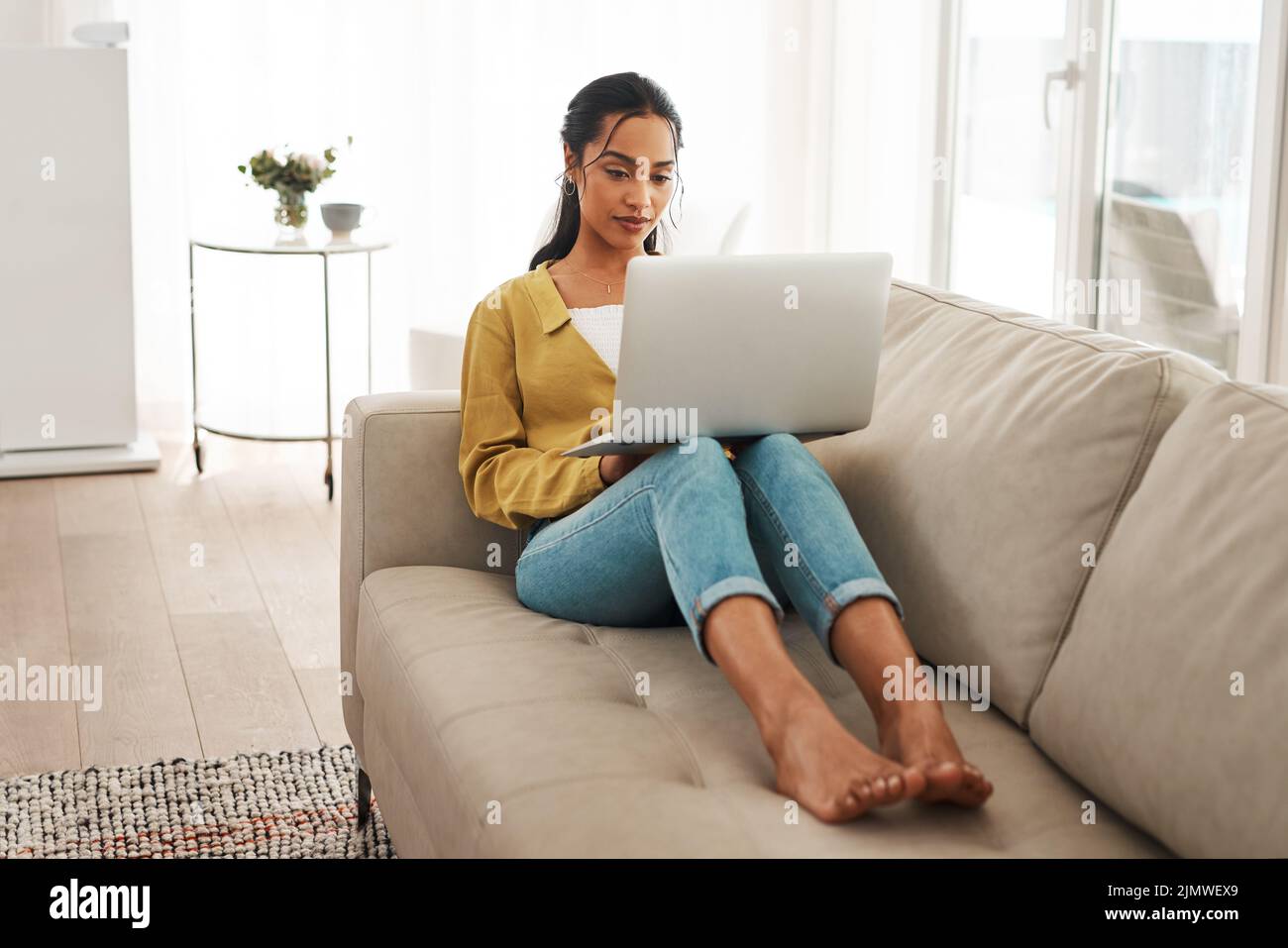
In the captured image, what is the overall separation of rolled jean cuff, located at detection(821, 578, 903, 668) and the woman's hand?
38 centimetres

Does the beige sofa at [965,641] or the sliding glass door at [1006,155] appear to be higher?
the sliding glass door at [1006,155]

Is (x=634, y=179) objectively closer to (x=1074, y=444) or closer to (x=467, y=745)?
(x=1074, y=444)

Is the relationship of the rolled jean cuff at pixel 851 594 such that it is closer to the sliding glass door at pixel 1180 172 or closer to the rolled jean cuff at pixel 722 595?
the rolled jean cuff at pixel 722 595

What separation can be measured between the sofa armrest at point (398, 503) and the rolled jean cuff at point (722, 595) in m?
0.63

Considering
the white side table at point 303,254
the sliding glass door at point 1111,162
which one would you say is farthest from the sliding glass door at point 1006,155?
the white side table at point 303,254

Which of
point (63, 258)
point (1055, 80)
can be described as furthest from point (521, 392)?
point (63, 258)

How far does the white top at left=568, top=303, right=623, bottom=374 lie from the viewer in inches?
79.8

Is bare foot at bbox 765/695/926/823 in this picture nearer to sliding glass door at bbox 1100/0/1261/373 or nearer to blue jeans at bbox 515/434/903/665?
blue jeans at bbox 515/434/903/665

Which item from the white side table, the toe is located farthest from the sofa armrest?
the white side table

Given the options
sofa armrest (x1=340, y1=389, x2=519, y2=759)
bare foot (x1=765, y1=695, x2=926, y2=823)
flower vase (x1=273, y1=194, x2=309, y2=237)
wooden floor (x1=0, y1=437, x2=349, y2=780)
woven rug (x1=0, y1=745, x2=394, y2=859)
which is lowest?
woven rug (x1=0, y1=745, x2=394, y2=859)

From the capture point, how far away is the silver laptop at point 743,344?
1584 mm

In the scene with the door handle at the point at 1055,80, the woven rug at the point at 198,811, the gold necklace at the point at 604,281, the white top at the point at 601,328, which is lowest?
the woven rug at the point at 198,811

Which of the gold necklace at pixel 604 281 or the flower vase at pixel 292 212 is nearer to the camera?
the gold necklace at pixel 604 281
